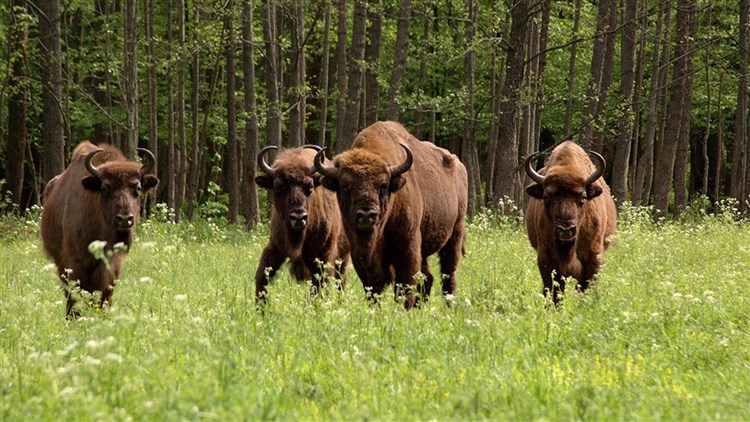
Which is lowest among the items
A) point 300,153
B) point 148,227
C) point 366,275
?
point 148,227

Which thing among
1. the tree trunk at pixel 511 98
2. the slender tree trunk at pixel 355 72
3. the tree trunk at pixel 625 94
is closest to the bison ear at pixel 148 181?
the tree trunk at pixel 511 98

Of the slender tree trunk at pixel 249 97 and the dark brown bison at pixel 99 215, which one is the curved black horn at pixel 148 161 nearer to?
the dark brown bison at pixel 99 215

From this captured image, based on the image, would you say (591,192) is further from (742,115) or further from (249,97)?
(742,115)

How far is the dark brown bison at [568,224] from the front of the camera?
28.4 ft

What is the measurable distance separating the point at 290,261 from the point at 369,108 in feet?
43.2

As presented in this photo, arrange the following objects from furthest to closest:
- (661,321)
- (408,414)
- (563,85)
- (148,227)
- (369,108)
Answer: (563,85)
(369,108)
(148,227)
(661,321)
(408,414)

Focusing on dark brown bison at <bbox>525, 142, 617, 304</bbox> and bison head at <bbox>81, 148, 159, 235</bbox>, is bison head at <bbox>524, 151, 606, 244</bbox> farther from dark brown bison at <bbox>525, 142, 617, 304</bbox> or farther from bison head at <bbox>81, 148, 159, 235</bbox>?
bison head at <bbox>81, 148, 159, 235</bbox>

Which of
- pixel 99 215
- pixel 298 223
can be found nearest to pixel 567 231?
pixel 298 223

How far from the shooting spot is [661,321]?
20.8ft

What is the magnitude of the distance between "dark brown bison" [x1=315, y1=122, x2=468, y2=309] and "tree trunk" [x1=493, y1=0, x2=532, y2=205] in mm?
7558

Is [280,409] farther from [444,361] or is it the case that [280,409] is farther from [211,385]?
[444,361]

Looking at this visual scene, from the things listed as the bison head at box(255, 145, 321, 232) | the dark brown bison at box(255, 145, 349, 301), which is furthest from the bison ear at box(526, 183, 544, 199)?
the bison head at box(255, 145, 321, 232)

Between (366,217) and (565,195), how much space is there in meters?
2.36

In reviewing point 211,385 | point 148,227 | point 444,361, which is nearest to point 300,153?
point 444,361
